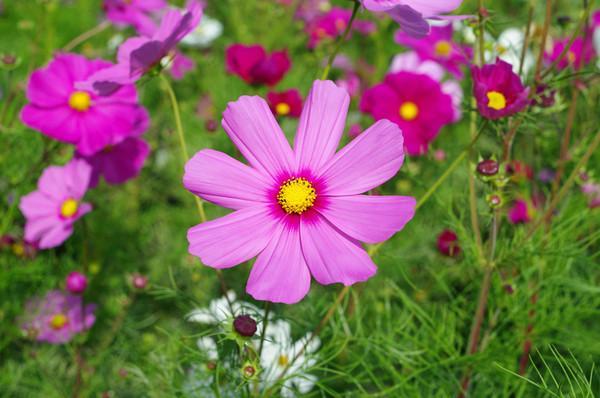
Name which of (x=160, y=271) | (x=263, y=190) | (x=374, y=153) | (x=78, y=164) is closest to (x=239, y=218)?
(x=263, y=190)

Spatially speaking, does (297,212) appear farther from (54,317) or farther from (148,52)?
(54,317)

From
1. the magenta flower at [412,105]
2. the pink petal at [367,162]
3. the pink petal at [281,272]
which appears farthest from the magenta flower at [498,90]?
the magenta flower at [412,105]

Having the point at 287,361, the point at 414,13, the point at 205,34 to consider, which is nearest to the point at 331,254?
the point at 414,13

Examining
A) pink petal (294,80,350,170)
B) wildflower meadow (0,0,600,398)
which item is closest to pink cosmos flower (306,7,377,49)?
wildflower meadow (0,0,600,398)

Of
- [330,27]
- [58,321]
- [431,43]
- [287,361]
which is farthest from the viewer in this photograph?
[330,27]

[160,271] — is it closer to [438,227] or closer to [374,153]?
[438,227]

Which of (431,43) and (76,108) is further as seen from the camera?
(431,43)

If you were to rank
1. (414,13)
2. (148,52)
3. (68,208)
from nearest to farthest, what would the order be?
(414,13)
(148,52)
(68,208)
